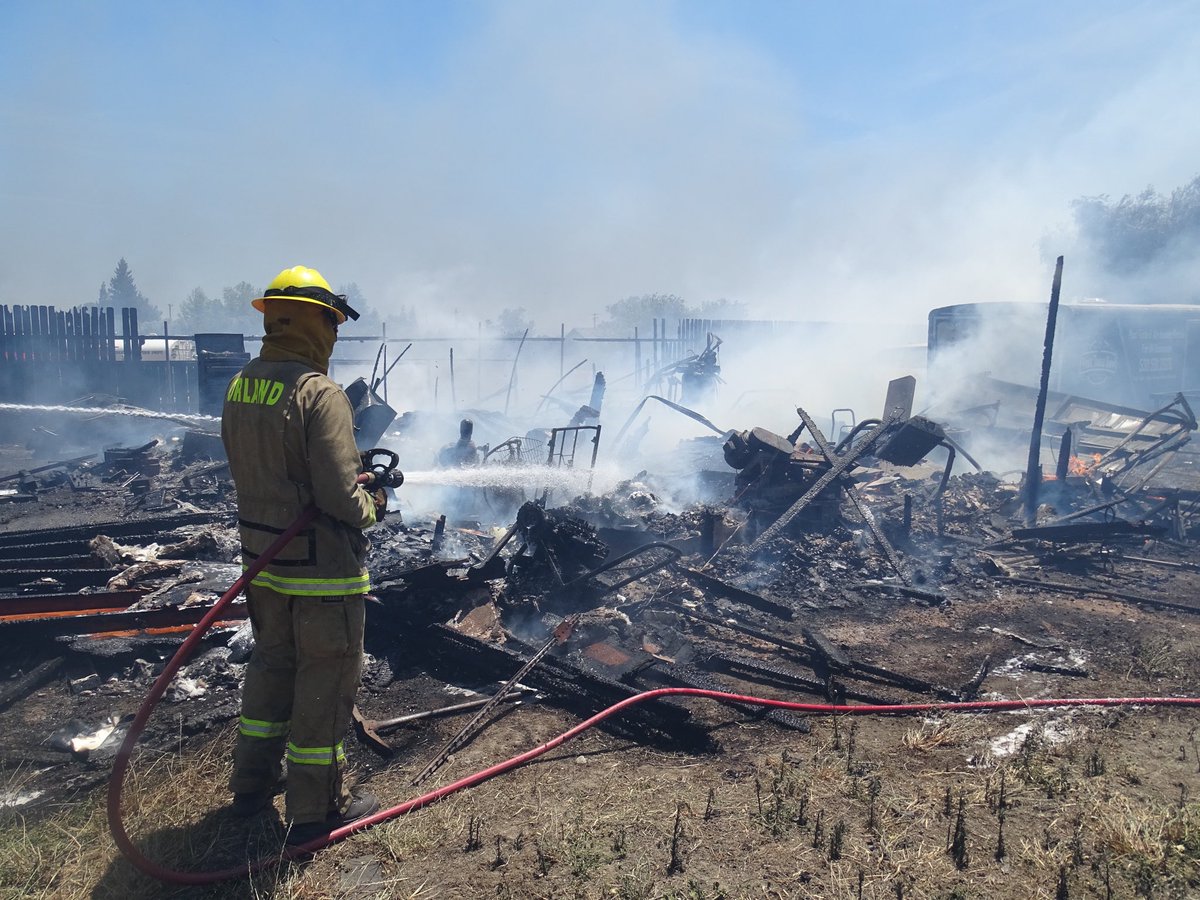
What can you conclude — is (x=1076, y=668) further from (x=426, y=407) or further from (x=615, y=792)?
(x=426, y=407)

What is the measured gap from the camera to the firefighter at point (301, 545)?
122 inches

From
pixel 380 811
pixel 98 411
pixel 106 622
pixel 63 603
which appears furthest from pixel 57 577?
pixel 98 411

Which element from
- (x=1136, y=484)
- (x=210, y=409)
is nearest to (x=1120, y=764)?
(x=1136, y=484)

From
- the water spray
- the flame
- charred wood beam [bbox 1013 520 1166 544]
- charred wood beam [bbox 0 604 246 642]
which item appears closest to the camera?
charred wood beam [bbox 0 604 246 642]

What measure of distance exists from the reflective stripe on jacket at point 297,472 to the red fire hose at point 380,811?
0.34 feet

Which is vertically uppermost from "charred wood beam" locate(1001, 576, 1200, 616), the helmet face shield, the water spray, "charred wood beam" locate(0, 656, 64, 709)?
the helmet face shield

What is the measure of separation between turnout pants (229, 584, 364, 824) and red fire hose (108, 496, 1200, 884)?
0.19m

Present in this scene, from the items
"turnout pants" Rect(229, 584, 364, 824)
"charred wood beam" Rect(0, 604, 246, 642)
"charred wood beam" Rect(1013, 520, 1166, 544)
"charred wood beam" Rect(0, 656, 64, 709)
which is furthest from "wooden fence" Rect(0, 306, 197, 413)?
"charred wood beam" Rect(1013, 520, 1166, 544)

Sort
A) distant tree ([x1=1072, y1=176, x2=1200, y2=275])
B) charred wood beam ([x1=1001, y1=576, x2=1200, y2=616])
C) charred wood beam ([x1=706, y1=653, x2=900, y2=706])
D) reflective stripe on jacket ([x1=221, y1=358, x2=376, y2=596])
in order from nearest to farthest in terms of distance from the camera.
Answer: reflective stripe on jacket ([x1=221, y1=358, x2=376, y2=596]) < charred wood beam ([x1=706, y1=653, x2=900, y2=706]) < charred wood beam ([x1=1001, y1=576, x2=1200, y2=616]) < distant tree ([x1=1072, y1=176, x2=1200, y2=275])

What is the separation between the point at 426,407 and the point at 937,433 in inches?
758

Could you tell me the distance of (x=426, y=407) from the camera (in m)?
25.8

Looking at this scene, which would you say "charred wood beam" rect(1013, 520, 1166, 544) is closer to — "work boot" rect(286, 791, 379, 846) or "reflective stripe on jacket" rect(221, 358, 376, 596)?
"work boot" rect(286, 791, 379, 846)

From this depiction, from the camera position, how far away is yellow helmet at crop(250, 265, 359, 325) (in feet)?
10.6

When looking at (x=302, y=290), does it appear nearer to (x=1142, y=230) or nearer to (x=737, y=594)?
(x=737, y=594)
